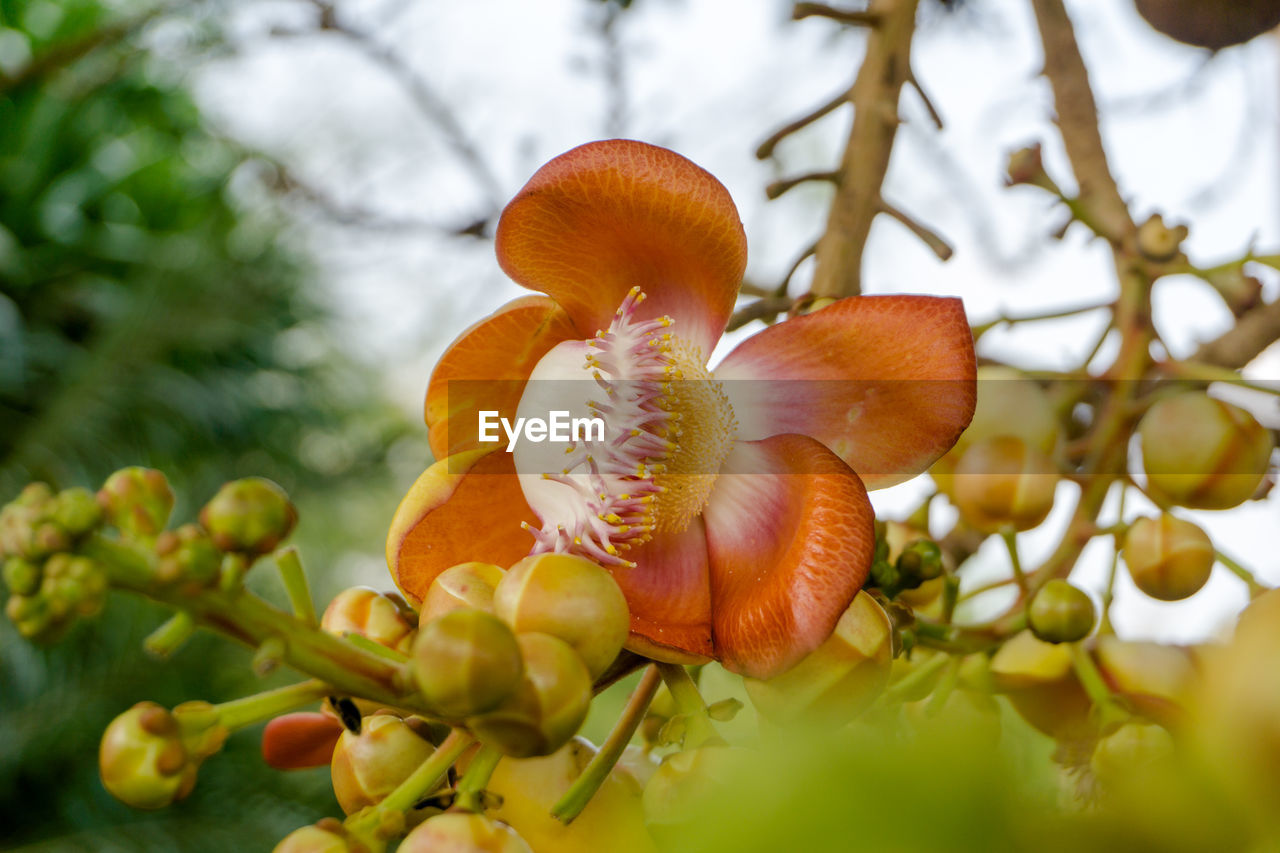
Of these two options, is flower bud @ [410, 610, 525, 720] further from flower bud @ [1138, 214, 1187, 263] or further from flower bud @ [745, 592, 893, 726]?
flower bud @ [1138, 214, 1187, 263]

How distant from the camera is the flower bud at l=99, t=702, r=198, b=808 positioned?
11 cm

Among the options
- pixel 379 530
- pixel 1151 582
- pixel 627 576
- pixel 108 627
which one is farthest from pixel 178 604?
pixel 379 530

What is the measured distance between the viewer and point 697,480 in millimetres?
198

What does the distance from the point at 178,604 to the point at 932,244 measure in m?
0.21

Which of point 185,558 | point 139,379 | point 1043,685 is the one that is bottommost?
point 139,379

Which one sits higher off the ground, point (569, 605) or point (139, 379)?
point (569, 605)

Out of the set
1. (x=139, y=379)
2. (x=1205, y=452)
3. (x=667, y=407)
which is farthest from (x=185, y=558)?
(x=139, y=379)

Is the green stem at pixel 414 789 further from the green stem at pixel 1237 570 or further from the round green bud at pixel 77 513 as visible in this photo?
the green stem at pixel 1237 570

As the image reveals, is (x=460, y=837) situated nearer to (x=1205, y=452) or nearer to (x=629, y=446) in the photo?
(x=629, y=446)

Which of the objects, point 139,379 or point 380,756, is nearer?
point 380,756

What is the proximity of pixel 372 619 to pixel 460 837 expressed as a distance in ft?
0.19

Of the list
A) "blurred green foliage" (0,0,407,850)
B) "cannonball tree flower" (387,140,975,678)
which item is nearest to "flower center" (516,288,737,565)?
"cannonball tree flower" (387,140,975,678)

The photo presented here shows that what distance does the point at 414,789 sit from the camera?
133mm

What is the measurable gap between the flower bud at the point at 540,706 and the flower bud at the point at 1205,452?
17 cm
